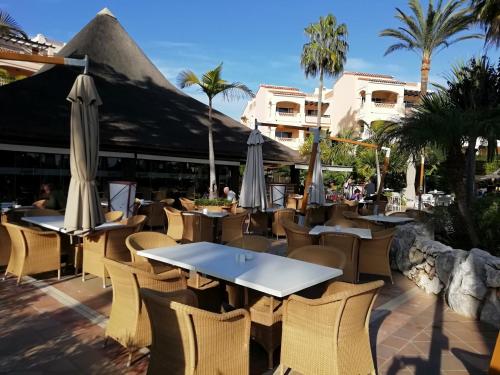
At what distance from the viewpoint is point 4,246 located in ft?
18.4

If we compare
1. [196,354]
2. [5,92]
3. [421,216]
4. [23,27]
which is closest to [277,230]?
[421,216]

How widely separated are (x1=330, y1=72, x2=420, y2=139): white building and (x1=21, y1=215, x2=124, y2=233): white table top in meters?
30.9

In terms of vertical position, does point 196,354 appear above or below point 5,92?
below

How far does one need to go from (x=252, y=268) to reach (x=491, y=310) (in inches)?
110

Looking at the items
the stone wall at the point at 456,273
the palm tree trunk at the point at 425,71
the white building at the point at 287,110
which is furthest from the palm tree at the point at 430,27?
the white building at the point at 287,110

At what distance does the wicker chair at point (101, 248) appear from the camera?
5052 millimetres

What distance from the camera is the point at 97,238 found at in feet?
17.0

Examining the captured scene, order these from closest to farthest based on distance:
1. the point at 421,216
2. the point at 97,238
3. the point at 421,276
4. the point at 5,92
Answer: the point at 97,238
the point at 421,276
the point at 421,216
the point at 5,92

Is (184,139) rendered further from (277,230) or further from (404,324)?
(404,324)

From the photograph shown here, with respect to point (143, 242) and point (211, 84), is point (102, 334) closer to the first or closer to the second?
point (143, 242)

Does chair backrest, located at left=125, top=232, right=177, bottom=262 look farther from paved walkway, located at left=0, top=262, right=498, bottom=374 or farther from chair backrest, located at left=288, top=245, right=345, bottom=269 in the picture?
chair backrest, located at left=288, top=245, right=345, bottom=269

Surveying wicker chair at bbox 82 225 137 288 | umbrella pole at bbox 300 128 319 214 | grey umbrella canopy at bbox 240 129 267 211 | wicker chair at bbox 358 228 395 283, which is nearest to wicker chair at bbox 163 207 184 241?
grey umbrella canopy at bbox 240 129 267 211

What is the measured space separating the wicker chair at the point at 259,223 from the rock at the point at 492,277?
5.60m

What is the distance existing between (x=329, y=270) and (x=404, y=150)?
12.9ft
